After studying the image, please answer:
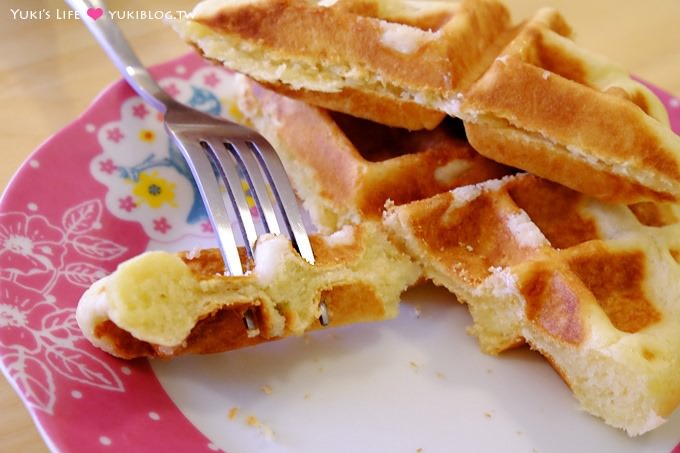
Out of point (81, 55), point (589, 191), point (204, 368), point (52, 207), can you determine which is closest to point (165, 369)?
point (204, 368)

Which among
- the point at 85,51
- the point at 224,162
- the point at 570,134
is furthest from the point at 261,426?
the point at 85,51

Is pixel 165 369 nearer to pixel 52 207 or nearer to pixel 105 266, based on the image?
pixel 105 266

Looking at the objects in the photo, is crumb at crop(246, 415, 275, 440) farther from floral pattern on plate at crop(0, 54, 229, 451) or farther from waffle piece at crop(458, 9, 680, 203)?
waffle piece at crop(458, 9, 680, 203)

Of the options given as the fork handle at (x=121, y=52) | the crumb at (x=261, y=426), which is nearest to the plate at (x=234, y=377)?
the crumb at (x=261, y=426)

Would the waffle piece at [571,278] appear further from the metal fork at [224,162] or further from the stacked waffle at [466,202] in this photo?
the metal fork at [224,162]

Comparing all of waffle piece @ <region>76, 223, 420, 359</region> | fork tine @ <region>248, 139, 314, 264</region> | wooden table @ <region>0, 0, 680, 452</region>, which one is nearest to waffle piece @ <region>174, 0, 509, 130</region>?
fork tine @ <region>248, 139, 314, 264</region>

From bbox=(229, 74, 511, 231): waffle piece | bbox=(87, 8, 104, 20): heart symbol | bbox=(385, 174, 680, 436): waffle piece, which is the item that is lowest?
bbox=(385, 174, 680, 436): waffle piece
